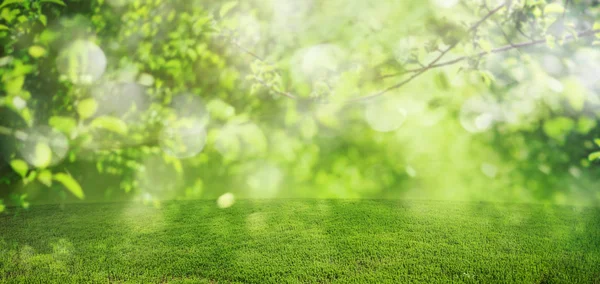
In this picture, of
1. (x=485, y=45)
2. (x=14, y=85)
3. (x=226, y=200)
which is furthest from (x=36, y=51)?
(x=485, y=45)

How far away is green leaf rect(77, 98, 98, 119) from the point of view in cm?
491

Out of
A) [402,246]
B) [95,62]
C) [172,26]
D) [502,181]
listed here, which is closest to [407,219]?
[402,246]

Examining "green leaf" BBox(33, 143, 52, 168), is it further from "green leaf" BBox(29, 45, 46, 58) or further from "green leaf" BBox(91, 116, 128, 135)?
"green leaf" BBox(29, 45, 46, 58)

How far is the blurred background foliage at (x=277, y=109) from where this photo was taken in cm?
459

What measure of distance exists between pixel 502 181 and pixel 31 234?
578 centimetres

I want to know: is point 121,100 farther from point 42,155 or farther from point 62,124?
point 42,155

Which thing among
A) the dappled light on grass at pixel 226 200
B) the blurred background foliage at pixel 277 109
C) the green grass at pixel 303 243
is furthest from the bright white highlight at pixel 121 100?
the dappled light on grass at pixel 226 200

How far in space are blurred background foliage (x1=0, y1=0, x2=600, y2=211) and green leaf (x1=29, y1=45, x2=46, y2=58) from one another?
3 centimetres

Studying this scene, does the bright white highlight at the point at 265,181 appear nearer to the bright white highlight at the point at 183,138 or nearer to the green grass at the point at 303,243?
the green grass at the point at 303,243

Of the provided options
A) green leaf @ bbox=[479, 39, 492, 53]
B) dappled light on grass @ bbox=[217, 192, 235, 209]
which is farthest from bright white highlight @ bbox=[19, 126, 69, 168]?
green leaf @ bbox=[479, 39, 492, 53]

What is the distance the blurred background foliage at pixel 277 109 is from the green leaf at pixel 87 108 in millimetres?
22

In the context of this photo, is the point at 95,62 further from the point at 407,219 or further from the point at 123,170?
the point at 407,219

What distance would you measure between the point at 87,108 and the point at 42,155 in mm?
974

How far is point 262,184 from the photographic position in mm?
4836
